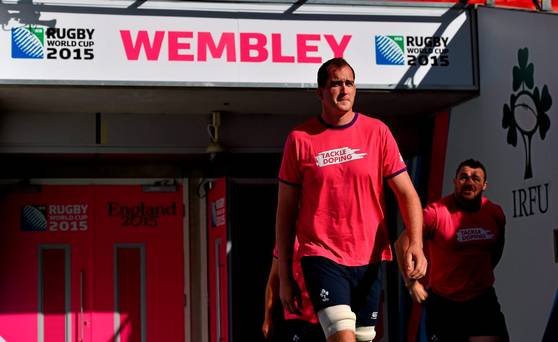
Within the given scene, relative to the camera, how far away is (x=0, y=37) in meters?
8.25

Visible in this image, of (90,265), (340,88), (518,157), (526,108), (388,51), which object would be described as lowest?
(90,265)

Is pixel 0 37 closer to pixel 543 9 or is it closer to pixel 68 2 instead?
pixel 68 2

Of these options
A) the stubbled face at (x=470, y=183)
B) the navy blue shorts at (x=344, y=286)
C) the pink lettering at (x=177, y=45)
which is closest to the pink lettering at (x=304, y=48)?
the pink lettering at (x=177, y=45)

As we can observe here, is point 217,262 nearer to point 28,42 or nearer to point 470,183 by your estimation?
point 28,42

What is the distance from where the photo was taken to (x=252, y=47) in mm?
8688

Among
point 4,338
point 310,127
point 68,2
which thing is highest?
point 68,2

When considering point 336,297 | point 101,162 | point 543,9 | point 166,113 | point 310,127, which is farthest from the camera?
point 101,162

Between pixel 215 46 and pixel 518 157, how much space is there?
2704 mm

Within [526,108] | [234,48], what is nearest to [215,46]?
[234,48]

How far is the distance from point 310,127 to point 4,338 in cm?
675

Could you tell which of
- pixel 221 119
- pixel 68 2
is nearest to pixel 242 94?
pixel 221 119

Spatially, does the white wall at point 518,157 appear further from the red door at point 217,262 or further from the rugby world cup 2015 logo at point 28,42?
the rugby world cup 2015 logo at point 28,42

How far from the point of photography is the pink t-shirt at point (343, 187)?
435 centimetres

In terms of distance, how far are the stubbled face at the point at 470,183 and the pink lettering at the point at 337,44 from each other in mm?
2252
